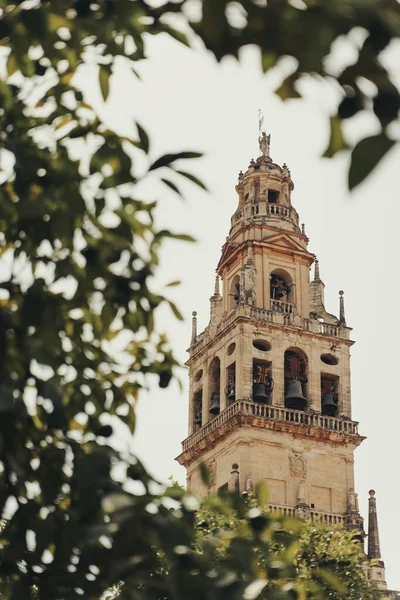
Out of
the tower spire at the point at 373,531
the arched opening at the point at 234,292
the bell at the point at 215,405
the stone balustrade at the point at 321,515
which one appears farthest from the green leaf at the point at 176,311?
the arched opening at the point at 234,292

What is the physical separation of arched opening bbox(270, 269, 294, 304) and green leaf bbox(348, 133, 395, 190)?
46.6 meters

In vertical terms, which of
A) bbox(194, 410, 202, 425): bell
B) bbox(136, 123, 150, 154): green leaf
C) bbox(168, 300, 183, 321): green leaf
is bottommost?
bbox(168, 300, 183, 321): green leaf

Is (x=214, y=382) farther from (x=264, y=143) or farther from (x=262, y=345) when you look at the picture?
(x=264, y=143)

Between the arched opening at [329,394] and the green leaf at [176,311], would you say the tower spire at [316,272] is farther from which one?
the green leaf at [176,311]

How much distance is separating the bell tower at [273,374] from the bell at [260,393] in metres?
0.05

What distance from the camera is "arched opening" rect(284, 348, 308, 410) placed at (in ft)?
153

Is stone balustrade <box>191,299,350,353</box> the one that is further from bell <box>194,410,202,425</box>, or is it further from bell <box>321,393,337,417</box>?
bell <box>321,393,337,417</box>

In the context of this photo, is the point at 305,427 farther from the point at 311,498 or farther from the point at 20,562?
the point at 20,562

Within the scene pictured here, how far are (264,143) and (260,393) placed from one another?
1496 centimetres

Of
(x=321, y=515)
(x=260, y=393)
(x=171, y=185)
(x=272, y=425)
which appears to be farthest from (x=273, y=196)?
(x=171, y=185)

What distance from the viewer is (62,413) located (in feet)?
14.5

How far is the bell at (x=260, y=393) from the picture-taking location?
45812 millimetres

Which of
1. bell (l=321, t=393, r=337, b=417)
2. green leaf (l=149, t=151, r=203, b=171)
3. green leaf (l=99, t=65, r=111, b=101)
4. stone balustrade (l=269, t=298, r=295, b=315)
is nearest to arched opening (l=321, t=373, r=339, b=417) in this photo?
bell (l=321, t=393, r=337, b=417)

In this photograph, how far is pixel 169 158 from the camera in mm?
5078
